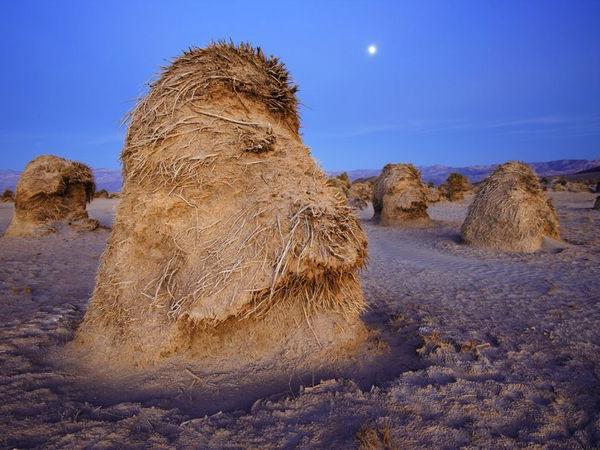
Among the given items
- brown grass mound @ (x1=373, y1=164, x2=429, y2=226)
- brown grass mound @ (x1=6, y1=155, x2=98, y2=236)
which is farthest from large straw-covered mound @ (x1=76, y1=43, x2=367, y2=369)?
brown grass mound @ (x1=373, y1=164, x2=429, y2=226)

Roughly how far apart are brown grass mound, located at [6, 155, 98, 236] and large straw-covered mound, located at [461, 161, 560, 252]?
38.6 ft

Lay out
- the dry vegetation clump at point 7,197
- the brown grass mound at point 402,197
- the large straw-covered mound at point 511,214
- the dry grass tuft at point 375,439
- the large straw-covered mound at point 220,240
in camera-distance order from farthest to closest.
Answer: the dry vegetation clump at point 7,197, the brown grass mound at point 402,197, the large straw-covered mound at point 511,214, the large straw-covered mound at point 220,240, the dry grass tuft at point 375,439

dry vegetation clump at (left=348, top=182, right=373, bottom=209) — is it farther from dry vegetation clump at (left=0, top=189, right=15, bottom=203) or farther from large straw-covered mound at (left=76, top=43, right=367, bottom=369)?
dry vegetation clump at (left=0, top=189, right=15, bottom=203)

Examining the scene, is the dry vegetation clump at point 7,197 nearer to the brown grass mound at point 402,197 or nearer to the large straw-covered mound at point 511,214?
the brown grass mound at point 402,197

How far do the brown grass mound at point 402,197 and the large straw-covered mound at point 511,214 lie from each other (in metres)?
4.14

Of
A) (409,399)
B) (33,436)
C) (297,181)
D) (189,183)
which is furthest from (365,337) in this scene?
(33,436)

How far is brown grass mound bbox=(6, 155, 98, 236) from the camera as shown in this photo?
12.0 metres

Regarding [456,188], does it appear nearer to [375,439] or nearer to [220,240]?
[220,240]

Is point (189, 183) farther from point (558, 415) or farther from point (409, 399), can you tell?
point (558, 415)

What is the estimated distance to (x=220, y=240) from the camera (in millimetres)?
3643

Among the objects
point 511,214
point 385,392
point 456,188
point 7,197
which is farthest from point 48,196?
point 456,188

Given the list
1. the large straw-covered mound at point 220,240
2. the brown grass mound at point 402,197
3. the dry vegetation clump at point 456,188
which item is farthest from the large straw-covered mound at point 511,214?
the dry vegetation clump at point 456,188

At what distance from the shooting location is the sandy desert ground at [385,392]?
2604mm

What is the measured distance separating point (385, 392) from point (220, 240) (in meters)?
1.86
